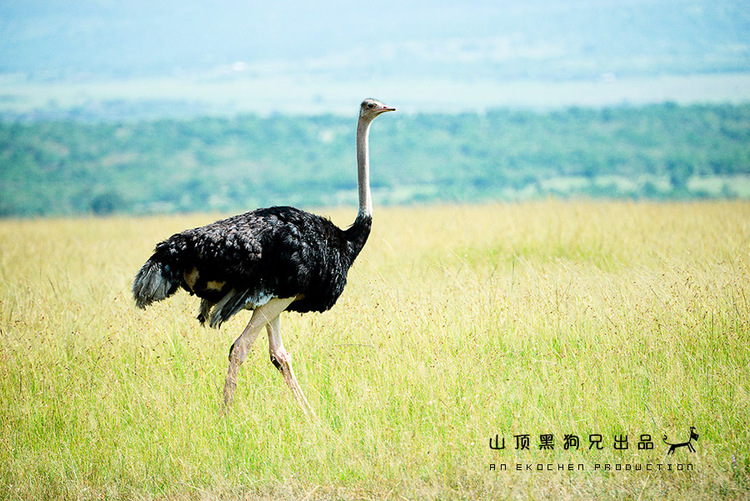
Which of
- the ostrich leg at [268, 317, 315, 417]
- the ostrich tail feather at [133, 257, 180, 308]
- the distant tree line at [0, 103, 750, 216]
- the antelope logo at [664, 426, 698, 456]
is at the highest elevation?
the distant tree line at [0, 103, 750, 216]

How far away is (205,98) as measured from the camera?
535 feet

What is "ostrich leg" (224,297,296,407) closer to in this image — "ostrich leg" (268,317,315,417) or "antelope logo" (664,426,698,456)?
"ostrich leg" (268,317,315,417)

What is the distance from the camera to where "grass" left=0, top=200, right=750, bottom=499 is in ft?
14.5

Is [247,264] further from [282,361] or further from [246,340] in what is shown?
[282,361]

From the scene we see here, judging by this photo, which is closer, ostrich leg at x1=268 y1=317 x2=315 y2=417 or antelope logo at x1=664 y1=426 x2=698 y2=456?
antelope logo at x1=664 y1=426 x2=698 y2=456

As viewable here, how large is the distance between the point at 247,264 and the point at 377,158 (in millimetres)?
73589

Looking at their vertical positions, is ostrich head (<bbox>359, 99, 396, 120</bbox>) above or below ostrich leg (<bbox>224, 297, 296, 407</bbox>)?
above

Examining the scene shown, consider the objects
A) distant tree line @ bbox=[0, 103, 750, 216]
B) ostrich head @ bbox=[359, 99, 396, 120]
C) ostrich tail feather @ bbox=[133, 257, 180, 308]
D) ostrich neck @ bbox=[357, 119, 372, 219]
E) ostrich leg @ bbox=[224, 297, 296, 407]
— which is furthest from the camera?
distant tree line @ bbox=[0, 103, 750, 216]

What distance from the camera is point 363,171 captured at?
589 centimetres

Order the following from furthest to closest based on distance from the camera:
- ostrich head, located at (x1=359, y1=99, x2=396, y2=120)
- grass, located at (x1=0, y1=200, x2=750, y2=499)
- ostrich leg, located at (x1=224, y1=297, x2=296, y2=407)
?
ostrich head, located at (x1=359, y1=99, x2=396, y2=120)
ostrich leg, located at (x1=224, y1=297, x2=296, y2=407)
grass, located at (x1=0, y1=200, x2=750, y2=499)

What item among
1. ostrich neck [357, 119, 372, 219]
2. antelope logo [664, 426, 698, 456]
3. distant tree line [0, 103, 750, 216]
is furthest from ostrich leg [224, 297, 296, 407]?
distant tree line [0, 103, 750, 216]

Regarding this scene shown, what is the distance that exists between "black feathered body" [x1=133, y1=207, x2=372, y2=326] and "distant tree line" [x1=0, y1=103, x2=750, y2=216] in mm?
49387

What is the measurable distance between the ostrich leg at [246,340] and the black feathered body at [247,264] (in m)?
0.13

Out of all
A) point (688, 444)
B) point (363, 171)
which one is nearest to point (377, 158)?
point (363, 171)
